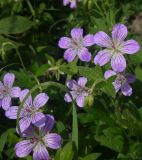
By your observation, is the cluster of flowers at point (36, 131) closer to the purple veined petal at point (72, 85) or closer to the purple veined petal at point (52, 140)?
the purple veined petal at point (52, 140)

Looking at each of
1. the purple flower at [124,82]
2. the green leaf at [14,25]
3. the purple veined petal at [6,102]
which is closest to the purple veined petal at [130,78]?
the purple flower at [124,82]

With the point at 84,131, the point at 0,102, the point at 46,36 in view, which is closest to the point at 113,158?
the point at 84,131

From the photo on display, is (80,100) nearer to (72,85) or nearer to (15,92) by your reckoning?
(72,85)

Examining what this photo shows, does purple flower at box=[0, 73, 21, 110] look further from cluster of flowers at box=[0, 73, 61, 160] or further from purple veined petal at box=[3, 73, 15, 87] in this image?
cluster of flowers at box=[0, 73, 61, 160]

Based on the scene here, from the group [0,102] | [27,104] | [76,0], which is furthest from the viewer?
[76,0]

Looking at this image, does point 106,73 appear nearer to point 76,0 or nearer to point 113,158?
point 113,158

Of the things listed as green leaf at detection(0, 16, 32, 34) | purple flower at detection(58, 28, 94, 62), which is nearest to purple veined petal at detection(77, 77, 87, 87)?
purple flower at detection(58, 28, 94, 62)
